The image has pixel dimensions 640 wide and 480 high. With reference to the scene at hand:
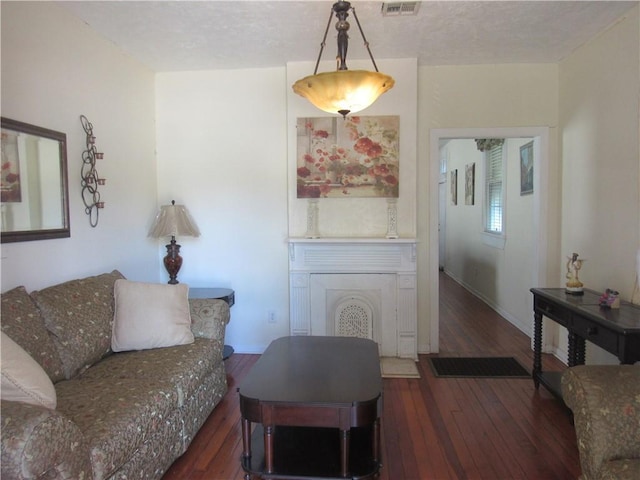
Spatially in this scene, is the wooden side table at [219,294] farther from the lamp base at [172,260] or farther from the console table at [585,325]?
the console table at [585,325]

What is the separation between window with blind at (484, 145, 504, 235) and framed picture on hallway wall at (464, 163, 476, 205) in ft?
1.87

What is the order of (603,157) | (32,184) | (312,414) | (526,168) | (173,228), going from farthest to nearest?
(526,168), (173,228), (603,157), (32,184), (312,414)

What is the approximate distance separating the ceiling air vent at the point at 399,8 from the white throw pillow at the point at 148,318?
228 cm

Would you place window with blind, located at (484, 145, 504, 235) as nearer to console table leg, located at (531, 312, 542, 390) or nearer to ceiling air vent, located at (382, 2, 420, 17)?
console table leg, located at (531, 312, 542, 390)

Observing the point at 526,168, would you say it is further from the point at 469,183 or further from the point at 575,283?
the point at 469,183

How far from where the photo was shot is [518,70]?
3.64 metres

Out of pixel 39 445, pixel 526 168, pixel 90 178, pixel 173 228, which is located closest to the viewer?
pixel 39 445

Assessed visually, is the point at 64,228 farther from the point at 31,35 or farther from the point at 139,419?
the point at 139,419

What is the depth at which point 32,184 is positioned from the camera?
93.4 inches

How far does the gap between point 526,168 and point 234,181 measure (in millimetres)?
3043

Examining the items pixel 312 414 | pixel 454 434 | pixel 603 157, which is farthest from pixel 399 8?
pixel 454 434

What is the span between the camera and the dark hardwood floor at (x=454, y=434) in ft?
6.89

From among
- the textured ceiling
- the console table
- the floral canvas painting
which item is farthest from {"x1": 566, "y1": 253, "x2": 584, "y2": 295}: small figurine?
the textured ceiling

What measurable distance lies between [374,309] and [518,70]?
2499mm
